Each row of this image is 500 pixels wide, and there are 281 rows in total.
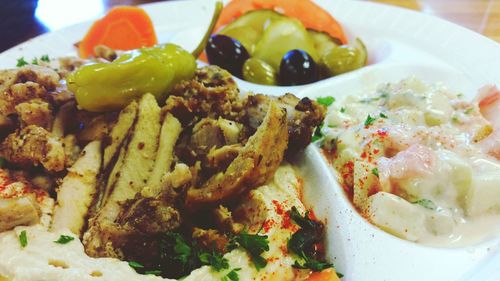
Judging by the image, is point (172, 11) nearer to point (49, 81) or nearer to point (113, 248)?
point (49, 81)

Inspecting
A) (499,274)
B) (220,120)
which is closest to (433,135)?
(499,274)

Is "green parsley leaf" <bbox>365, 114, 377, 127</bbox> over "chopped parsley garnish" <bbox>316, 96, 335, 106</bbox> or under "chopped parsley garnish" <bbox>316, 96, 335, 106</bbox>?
over

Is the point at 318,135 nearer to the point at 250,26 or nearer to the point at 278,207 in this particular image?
the point at 278,207

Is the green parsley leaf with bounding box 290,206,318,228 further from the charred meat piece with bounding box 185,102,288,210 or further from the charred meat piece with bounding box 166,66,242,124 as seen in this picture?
the charred meat piece with bounding box 166,66,242,124

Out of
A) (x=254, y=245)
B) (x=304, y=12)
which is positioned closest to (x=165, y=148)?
(x=254, y=245)

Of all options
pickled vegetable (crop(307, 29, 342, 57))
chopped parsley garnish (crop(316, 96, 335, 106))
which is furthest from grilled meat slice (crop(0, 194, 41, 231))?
pickled vegetable (crop(307, 29, 342, 57))

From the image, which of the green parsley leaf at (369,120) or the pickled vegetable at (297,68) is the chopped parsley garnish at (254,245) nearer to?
the green parsley leaf at (369,120)
